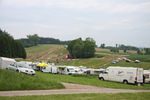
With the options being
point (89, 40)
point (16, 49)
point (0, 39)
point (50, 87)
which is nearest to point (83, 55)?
point (89, 40)

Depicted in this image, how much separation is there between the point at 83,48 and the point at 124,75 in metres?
86.7

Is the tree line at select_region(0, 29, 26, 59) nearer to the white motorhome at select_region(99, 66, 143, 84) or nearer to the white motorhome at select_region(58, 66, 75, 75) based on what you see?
the white motorhome at select_region(58, 66, 75, 75)

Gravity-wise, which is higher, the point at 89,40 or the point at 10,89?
the point at 89,40

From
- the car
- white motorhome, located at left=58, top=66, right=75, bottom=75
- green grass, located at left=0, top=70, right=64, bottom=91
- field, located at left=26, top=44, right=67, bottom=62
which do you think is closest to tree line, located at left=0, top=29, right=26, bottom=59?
field, located at left=26, top=44, right=67, bottom=62

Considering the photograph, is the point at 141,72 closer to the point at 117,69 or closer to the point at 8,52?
the point at 117,69

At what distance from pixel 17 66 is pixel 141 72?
17.2m

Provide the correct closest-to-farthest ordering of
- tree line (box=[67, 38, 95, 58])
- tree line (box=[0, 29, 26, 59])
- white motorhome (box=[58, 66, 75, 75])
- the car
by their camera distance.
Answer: the car, white motorhome (box=[58, 66, 75, 75]), tree line (box=[0, 29, 26, 59]), tree line (box=[67, 38, 95, 58])

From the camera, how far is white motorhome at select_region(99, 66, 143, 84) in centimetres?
3042

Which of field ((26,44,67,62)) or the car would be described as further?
field ((26,44,67,62))

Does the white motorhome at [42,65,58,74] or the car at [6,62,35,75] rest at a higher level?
the car at [6,62,35,75]

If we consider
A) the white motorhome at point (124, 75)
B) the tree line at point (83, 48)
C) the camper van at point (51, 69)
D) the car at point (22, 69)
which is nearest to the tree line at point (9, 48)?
the tree line at point (83, 48)

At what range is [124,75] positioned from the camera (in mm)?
31797

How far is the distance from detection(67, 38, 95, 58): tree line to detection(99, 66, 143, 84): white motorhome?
3159 inches

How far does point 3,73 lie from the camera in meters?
19.1
